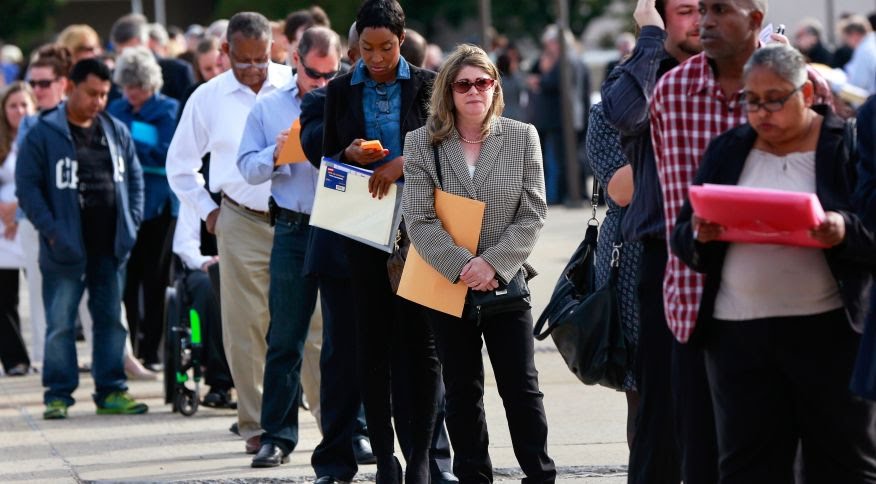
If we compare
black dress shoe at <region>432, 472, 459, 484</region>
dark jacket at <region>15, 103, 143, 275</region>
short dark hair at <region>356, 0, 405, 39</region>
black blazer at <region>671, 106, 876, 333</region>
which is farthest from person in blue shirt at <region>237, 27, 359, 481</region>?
black blazer at <region>671, 106, 876, 333</region>

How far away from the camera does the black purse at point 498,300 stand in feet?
20.3

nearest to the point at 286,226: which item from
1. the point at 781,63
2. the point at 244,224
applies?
the point at 244,224

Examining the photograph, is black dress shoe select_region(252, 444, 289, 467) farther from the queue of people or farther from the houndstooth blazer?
the houndstooth blazer

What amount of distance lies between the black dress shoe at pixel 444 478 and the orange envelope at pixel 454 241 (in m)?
0.98

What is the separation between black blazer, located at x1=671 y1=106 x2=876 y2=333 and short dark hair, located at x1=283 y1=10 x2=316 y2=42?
216 inches

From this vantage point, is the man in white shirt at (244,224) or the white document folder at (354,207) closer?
the white document folder at (354,207)

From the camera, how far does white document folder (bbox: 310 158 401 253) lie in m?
6.61

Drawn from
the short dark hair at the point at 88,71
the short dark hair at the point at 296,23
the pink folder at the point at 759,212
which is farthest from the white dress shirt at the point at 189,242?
the pink folder at the point at 759,212

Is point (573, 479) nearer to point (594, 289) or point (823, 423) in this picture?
point (594, 289)

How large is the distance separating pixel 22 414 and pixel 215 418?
1.18m

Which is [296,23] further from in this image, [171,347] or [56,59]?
[171,347]

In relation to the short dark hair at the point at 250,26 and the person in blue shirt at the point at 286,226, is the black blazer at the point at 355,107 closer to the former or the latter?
the person in blue shirt at the point at 286,226

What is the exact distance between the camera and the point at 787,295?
15.1 feet

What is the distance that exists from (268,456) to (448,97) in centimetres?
213
